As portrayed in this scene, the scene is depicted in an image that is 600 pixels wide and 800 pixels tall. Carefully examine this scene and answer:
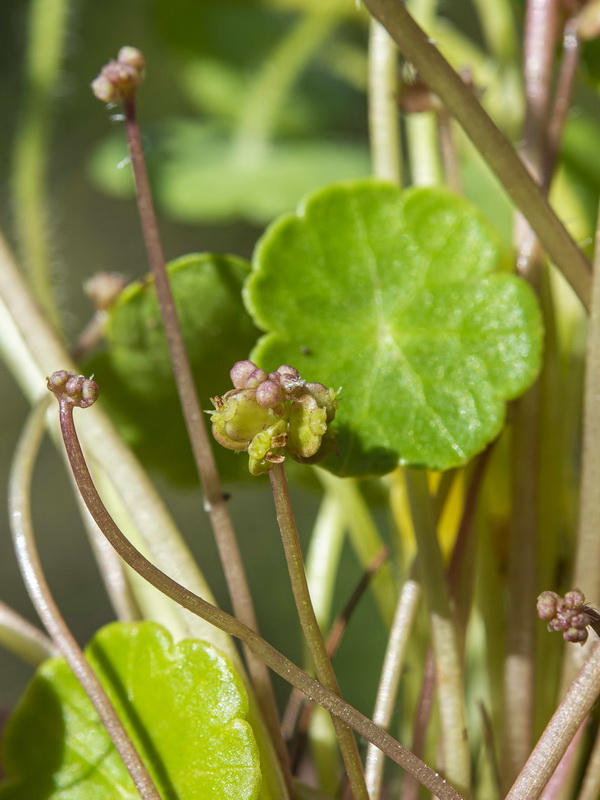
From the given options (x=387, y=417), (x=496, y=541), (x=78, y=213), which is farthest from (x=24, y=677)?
(x=387, y=417)

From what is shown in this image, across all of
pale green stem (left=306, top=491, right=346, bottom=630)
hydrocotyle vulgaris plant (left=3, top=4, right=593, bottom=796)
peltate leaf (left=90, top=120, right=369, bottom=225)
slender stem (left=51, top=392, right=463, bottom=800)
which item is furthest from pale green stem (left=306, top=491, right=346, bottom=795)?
peltate leaf (left=90, top=120, right=369, bottom=225)

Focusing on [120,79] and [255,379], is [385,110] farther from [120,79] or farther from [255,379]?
[255,379]

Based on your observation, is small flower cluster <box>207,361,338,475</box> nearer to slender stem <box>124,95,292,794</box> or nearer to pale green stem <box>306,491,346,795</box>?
slender stem <box>124,95,292,794</box>

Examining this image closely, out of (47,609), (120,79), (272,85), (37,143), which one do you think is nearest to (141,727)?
(47,609)

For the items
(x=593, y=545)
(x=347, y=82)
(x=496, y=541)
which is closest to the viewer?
(x=593, y=545)

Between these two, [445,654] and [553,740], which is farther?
[445,654]

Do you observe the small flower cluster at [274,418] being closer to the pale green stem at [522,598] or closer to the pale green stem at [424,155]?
the pale green stem at [522,598]

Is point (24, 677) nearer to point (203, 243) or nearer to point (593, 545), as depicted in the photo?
point (203, 243)
